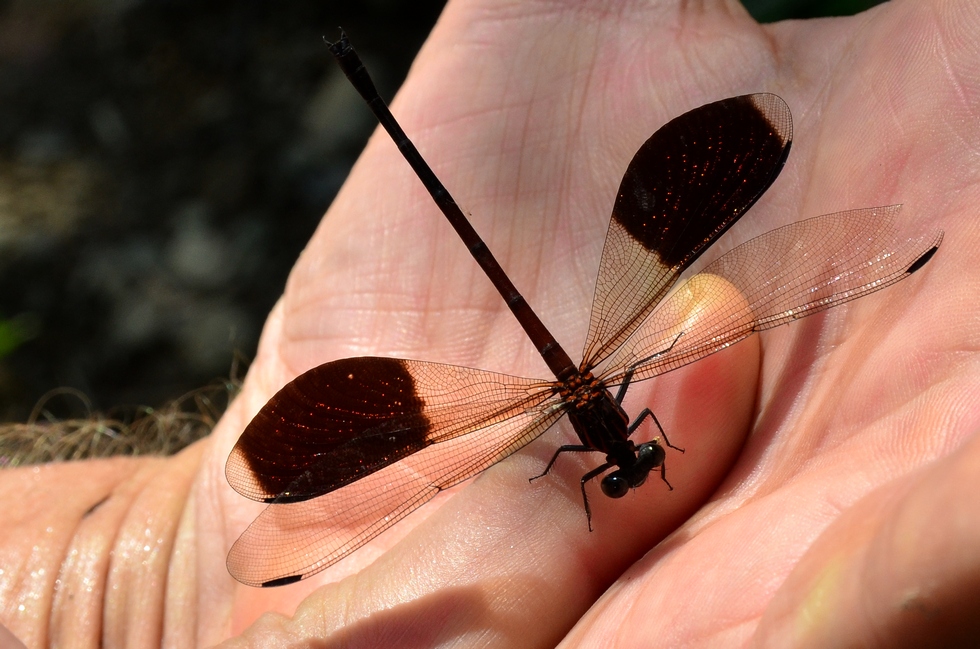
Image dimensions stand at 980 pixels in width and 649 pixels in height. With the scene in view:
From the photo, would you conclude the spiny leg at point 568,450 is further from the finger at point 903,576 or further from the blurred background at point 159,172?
the blurred background at point 159,172

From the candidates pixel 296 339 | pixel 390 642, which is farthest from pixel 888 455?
pixel 296 339

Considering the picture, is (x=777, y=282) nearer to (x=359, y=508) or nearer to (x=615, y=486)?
(x=615, y=486)

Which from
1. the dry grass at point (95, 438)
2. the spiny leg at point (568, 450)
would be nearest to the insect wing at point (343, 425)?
the spiny leg at point (568, 450)

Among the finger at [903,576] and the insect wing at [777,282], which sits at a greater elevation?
the finger at [903,576]

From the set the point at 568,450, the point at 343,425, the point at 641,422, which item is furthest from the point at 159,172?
the point at 641,422

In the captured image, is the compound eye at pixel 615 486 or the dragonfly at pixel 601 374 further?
the dragonfly at pixel 601 374

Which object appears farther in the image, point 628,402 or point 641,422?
point 628,402

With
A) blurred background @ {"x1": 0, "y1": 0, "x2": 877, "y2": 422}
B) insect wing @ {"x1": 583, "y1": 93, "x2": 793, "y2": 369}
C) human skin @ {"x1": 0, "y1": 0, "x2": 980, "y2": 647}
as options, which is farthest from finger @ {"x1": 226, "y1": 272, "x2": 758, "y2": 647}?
blurred background @ {"x1": 0, "y1": 0, "x2": 877, "y2": 422}
